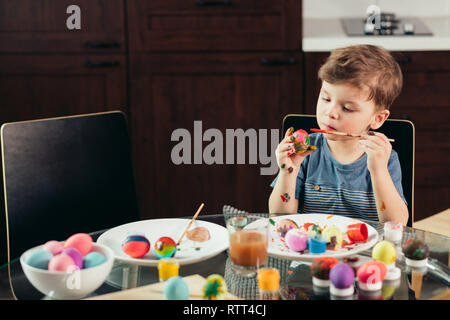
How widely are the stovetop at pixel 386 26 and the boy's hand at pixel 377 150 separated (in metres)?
1.40

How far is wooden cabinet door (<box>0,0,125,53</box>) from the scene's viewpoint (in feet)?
8.32

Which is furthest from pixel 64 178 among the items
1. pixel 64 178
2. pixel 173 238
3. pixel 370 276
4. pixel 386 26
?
pixel 386 26

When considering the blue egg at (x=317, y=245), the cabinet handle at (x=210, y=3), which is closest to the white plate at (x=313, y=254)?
the blue egg at (x=317, y=245)

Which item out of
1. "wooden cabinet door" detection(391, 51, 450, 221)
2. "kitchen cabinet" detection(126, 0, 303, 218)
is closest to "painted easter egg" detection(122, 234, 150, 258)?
"kitchen cabinet" detection(126, 0, 303, 218)

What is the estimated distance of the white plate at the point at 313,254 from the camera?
1030 millimetres

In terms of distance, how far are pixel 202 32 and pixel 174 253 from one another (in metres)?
1.65

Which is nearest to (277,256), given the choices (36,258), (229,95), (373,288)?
(373,288)

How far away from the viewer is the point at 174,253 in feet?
3.49

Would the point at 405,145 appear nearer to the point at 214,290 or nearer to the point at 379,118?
the point at 379,118

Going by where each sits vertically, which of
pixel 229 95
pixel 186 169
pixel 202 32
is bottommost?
pixel 186 169

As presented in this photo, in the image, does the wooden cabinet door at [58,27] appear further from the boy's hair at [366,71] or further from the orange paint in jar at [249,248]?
the orange paint in jar at [249,248]

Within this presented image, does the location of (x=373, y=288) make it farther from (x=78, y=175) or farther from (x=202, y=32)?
(x=202, y=32)

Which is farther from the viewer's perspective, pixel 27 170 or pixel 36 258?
pixel 27 170
